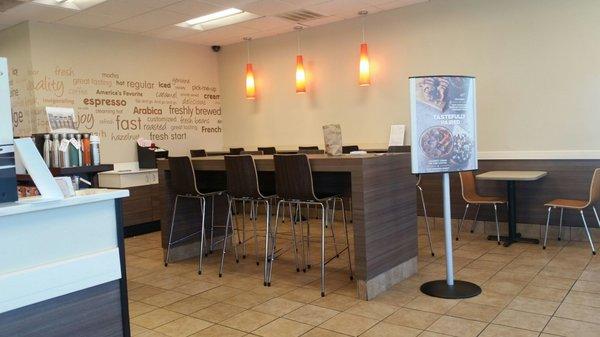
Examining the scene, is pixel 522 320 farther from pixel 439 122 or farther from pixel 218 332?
pixel 218 332

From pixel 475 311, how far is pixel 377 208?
3.22ft

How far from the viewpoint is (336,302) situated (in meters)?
3.58

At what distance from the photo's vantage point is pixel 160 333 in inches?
125

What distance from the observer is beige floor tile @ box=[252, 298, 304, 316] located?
3459 millimetres

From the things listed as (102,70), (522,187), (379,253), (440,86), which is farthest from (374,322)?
(102,70)

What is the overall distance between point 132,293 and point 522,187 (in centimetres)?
423

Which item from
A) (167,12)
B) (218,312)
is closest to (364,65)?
(167,12)

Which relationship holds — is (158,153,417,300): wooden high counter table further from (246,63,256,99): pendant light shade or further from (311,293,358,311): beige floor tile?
(246,63,256,99): pendant light shade

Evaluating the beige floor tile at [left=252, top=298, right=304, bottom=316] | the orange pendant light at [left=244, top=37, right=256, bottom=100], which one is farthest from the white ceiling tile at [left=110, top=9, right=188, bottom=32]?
the beige floor tile at [left=252, top=298, right=304, bottom=316]

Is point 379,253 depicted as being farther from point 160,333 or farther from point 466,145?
point 160,333

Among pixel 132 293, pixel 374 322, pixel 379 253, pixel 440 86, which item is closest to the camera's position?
pixel 374 322

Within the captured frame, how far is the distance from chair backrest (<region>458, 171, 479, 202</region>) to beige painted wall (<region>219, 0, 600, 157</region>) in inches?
16.8

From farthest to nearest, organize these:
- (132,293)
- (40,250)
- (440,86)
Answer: (132,293) → (440,86) → (40,250)

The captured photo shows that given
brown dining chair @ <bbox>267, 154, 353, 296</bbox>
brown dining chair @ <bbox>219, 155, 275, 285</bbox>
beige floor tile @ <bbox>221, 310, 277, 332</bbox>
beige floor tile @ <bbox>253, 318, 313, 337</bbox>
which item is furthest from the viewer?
brown dining chair @ <bbox>219, 155, 275, 285</bbox>
